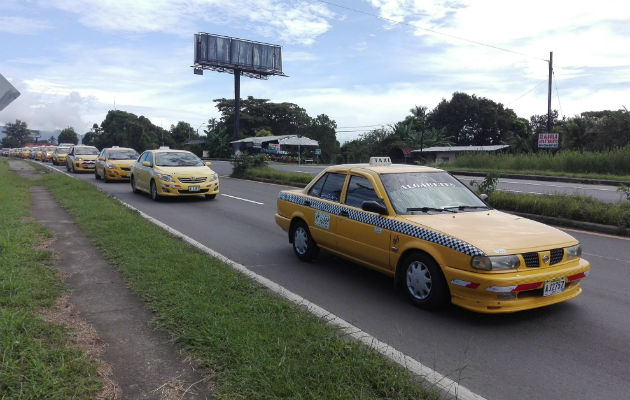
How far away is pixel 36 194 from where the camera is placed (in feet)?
47.4

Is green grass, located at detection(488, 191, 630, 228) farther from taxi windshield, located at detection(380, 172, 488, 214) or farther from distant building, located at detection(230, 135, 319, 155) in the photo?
distant building, located at detection(230, 135, 319, 155)

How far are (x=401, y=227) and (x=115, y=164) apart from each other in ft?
57.0

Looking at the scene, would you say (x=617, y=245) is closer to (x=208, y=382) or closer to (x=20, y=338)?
(x=208, y=382)

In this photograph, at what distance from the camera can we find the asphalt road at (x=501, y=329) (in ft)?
11.6

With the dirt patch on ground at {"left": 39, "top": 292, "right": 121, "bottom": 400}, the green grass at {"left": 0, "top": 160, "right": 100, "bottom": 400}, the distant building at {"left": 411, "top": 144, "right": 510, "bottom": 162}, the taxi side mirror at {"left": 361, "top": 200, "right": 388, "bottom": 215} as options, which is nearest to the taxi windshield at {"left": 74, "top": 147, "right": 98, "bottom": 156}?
the green grass at {"left": 0, "top": 160, "right": 100, "bottom": 400}

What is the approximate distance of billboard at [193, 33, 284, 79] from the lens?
5438 cm

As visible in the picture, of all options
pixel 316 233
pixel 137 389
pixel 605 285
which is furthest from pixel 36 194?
pixel 605 285

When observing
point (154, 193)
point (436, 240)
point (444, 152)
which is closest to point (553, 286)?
point (436, 240)

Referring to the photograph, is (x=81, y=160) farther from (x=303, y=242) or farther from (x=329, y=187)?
(x=329, y=187)

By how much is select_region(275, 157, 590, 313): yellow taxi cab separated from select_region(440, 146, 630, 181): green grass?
1872cm

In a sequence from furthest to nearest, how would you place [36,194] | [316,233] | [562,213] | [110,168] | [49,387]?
[110,168] < [36,194] < [562,213] < [316,233] < [49,387]

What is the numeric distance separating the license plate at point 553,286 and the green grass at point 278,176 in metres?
14.5

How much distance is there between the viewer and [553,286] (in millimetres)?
4570

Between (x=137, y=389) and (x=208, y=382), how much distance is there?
46 centimetres
